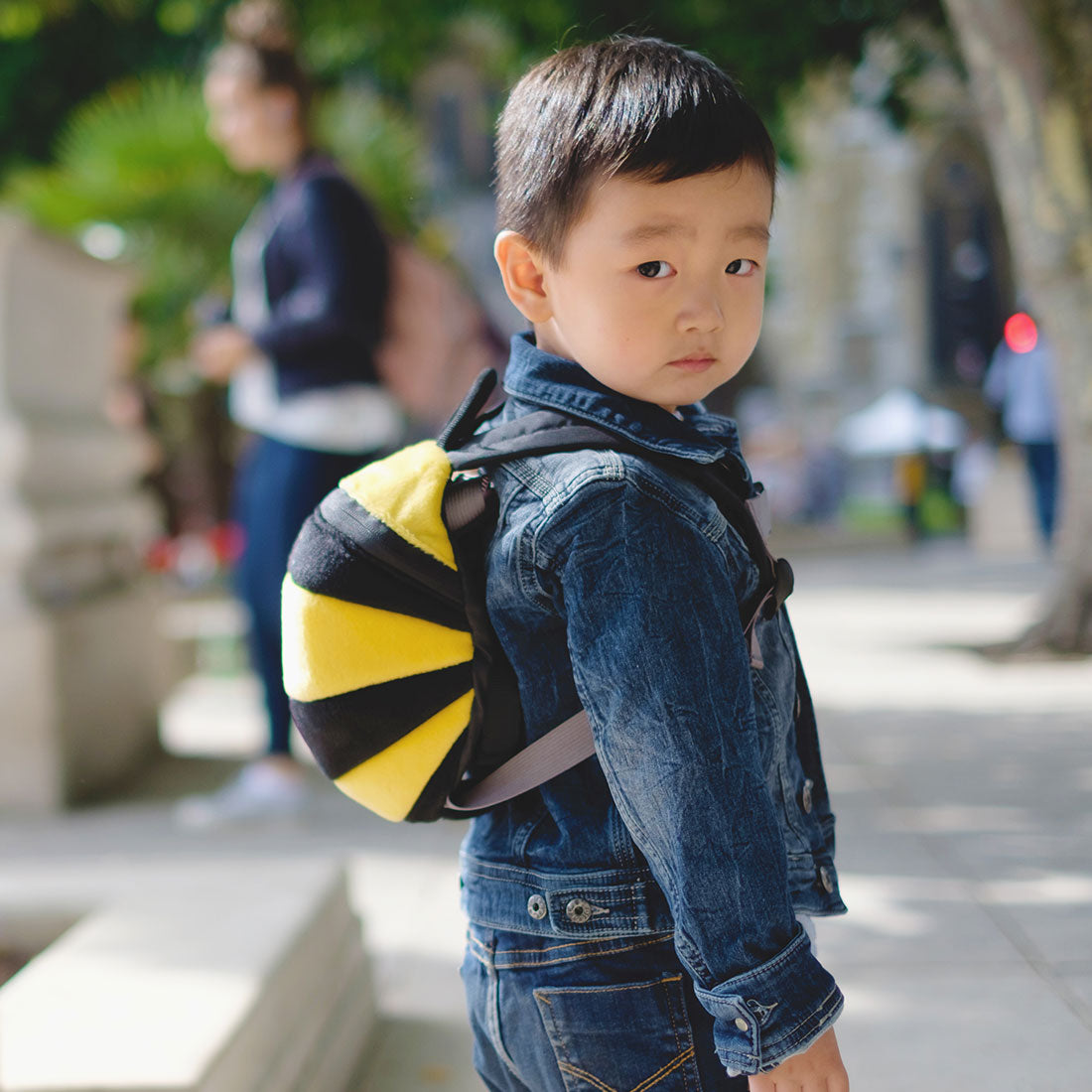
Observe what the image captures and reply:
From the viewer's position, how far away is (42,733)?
4363 millimetres

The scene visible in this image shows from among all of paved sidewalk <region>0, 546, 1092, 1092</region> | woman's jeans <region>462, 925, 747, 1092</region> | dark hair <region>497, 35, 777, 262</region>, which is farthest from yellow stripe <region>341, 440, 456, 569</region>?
paved sidewalk <region>0, 546, 1092, 1092</region>

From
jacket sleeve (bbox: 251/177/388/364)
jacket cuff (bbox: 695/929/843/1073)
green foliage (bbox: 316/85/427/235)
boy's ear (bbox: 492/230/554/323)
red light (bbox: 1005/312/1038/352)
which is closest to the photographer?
jacket cuff (bbox: 695/929/843/1073)

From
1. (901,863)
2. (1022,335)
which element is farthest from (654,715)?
(1022,335)

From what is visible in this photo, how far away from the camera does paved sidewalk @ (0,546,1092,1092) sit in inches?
96.3

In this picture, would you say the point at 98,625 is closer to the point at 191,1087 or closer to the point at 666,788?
the point at 191,1087

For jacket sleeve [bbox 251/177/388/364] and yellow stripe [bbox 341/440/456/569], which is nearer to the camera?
yellow stripe [bbox 341/440/456/569]

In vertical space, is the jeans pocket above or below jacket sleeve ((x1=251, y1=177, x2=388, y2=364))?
below

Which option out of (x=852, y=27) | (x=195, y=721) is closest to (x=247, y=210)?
(x=852, y=27)

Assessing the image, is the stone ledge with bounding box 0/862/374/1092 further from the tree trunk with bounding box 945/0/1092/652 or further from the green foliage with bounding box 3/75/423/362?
the green foliage with bounding box 3/75/423/362

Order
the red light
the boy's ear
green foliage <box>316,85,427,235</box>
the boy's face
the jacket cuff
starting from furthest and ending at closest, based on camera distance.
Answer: green foliage <box>316,85,427,235</box>, the red light, the boy's ear, the boy's face, the jacket cuff

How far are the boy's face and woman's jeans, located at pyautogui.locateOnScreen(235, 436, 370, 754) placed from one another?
279cm

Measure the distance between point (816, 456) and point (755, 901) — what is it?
2504cm

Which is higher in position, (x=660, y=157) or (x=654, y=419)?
(x=660, y=157)

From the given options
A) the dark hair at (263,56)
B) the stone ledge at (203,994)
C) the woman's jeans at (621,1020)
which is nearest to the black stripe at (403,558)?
the woman's jeans at (621,1020)
